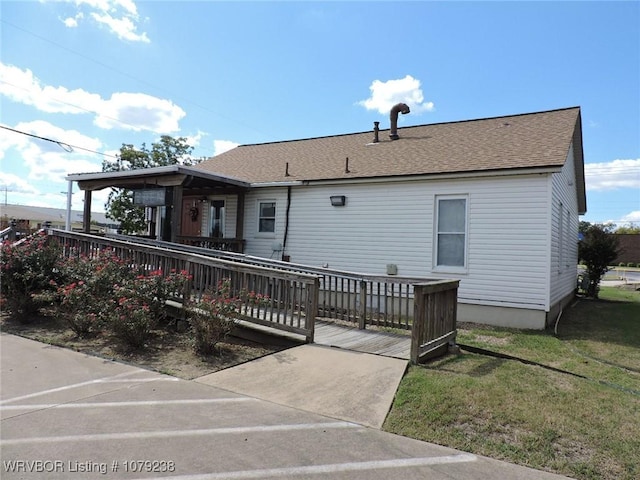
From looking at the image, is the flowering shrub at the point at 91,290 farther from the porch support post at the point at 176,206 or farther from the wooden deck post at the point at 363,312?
the wooden deck post at the point at 363,312

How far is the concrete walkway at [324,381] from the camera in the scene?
4.18m

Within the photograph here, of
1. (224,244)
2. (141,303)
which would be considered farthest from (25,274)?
(224,244)

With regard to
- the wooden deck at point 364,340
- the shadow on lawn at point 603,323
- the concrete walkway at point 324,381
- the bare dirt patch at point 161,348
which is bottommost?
the shadow on lawn at point 603,323

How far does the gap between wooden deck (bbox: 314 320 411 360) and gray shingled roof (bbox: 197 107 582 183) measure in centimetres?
447

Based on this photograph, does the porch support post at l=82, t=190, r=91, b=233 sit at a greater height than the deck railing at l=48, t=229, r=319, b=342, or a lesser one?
greater

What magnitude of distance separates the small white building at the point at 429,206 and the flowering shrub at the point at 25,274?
3.08 metres

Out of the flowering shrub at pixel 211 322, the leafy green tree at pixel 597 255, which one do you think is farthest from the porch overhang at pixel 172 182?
the leafy green tree at pixel 597 255

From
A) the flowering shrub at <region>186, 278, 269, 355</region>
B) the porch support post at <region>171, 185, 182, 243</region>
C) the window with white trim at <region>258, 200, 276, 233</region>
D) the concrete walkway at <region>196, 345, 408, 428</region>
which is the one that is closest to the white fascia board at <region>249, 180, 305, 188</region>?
the window with white trim at <region>258, 200, 276, 233</region>

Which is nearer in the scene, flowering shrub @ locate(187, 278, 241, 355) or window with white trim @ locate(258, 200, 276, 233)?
flowering shrub @ locate(187, 278, 241, 355)

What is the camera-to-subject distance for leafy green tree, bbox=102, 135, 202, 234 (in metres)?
21.0

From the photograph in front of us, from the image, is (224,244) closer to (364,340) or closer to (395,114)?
(395,114)

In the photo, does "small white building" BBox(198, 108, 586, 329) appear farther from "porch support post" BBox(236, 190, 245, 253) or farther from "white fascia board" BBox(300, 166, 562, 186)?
"porch support post" BBox(236, 190, 245, 253)

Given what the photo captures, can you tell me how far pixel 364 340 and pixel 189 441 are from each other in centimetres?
373

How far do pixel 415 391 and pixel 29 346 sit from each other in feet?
18.6
